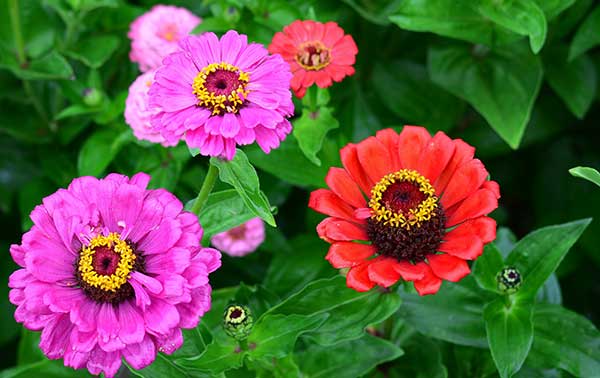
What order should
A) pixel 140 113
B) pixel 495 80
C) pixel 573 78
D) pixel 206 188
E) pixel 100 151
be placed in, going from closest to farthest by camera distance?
pixel 206 188, pixel 140 113, pixel 100 151, pixel 495 80, pixel 573 78

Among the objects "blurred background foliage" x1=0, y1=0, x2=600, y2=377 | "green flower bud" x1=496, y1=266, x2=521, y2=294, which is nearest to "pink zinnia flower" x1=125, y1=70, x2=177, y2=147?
"blurred background foliage" x1=0, y1=0, x2=600, y2=377

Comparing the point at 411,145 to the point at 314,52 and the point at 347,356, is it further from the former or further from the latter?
the point at 347,356

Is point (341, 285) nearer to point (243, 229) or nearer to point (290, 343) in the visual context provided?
point (290, 343)

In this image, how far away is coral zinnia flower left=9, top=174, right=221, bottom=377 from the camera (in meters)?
0.90

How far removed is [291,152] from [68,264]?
510mm

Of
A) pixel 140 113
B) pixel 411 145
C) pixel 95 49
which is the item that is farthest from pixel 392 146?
pixel 95 49

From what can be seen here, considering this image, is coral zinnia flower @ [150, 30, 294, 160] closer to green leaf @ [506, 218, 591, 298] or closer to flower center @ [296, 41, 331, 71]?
flower center @ [296, 41, 331, 71]

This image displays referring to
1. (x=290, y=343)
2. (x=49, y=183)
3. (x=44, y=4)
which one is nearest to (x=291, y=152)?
(x=290, y=343)

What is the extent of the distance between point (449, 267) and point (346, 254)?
13 centimetres

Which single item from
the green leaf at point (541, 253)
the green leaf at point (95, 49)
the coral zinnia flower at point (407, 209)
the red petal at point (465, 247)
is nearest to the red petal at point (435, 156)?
the coral zinnia flower at point (407, 209)

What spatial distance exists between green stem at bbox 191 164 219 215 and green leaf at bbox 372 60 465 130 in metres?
0.72

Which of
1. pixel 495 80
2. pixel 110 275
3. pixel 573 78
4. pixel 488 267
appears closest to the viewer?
pixel 110 275

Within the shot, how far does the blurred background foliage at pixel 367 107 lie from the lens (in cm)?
143

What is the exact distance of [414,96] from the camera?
1721 millimetres
